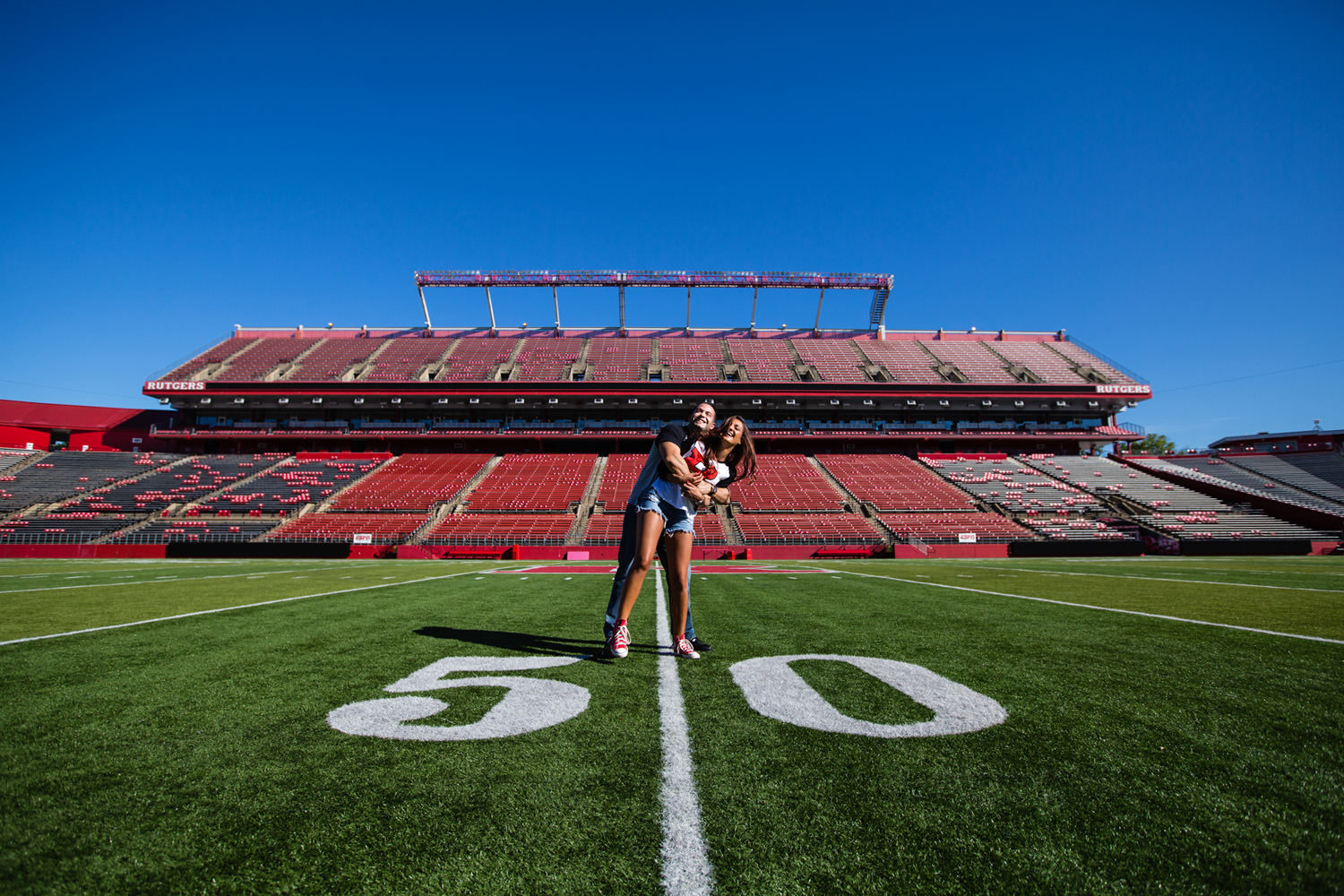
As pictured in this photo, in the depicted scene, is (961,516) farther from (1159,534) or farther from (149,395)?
(149,395)

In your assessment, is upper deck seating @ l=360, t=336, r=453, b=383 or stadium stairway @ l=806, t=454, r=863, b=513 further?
upper deck seating @ l=360, t=336, r=453, b=383

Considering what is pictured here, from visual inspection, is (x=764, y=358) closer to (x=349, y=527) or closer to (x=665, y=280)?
(x=665, y=280)

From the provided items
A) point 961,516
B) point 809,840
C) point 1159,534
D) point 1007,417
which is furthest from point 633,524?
point 1007,417

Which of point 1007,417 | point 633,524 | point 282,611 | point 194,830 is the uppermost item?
point 1007,417

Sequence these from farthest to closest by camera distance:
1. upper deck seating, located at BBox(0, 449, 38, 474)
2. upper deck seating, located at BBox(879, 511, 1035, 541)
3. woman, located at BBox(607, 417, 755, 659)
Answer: upper deck seating, located at BBox(0, 449, 38, 474)
upper deck seating, located at BBox(879, 511, 1035, 541)
woman, located at BBox(607, 417, 755, 659)

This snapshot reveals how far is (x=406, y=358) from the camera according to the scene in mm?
46312

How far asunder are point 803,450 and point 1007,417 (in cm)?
1491

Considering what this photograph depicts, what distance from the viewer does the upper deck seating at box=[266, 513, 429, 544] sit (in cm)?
2603

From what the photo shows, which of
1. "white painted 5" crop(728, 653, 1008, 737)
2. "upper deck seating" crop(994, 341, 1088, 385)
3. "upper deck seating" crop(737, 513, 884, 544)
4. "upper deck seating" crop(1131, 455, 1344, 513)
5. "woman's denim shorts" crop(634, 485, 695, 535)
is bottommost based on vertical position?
"upper deck seating" crop(737, 513, 884, 544)

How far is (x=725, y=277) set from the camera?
4703 cm

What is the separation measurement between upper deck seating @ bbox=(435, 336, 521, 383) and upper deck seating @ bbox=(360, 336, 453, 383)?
4.10ft

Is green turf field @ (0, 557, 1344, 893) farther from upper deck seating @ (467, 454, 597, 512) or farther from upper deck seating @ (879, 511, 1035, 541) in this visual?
upper deck seating @ (467, 454, 597, 512)

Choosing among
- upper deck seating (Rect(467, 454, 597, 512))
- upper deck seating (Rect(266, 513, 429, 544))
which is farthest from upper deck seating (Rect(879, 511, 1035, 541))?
upper deck seating (Rect(266, 513, 429, 544))

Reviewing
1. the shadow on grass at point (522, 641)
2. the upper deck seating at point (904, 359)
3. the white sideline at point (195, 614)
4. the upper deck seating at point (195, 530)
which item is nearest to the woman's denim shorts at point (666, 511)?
the shadow on grass at point (522, 641)
